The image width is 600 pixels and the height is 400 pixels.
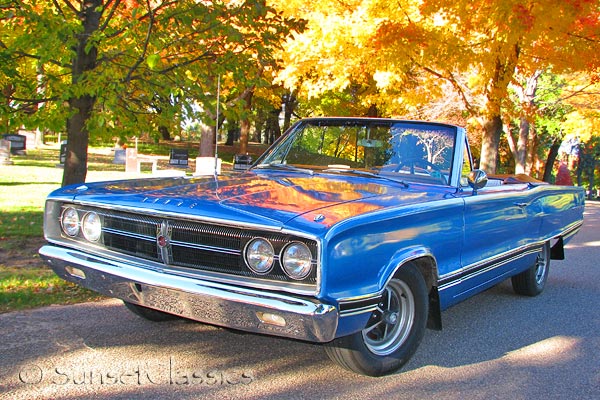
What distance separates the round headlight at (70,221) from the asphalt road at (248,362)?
0.74 metres

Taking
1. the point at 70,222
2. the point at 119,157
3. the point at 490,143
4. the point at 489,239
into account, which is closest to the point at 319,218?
the point at 70,222

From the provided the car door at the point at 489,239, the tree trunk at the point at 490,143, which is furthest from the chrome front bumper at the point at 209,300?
the tree trunk at the point at 490,143

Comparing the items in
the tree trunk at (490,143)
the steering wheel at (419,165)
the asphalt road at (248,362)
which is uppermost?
the tree trunk at (490,143)

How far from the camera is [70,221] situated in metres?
4.12

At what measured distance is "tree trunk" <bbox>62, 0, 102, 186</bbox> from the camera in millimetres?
6926

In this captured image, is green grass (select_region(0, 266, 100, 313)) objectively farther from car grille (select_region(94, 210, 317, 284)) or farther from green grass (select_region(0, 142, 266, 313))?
car grille (select_region(94, 210, 317, 284))

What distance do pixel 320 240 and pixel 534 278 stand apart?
4.04 metres

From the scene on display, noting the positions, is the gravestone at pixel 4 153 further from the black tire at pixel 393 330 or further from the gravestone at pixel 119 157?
the black tire at pixel 393 330

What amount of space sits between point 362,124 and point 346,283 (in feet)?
7.65

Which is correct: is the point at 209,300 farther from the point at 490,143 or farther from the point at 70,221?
the point at 490,143

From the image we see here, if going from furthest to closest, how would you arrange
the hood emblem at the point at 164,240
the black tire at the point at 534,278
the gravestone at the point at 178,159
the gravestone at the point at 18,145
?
the gravestone at the point at 178,159
the gravestone at the point at 18,145
the black tire at the point at 534,278
the hood emblem at the point at 164,240

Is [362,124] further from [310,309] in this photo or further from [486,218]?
[310,309]

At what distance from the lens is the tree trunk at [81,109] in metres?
6.93

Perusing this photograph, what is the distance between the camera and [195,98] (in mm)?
6758
